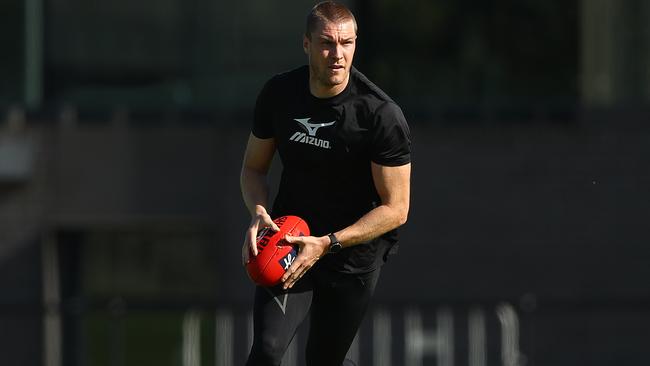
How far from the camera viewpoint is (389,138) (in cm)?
811

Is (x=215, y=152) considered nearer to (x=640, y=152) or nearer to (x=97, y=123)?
(x=97, y=123)

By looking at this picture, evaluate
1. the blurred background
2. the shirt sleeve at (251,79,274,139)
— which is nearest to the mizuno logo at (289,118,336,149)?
the shirt sleeve at (251,79,274,139)

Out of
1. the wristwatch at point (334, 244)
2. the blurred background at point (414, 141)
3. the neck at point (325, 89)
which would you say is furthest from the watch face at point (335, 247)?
the blurred background at point (414, 141)

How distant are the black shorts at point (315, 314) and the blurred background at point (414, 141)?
24.6 feet

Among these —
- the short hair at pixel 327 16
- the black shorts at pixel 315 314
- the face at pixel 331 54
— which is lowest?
the black shorts at pixel 315 314

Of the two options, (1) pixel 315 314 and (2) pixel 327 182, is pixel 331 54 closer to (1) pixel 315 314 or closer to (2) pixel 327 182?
(2) pixel 327 182

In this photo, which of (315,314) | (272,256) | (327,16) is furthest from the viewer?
(315,314)

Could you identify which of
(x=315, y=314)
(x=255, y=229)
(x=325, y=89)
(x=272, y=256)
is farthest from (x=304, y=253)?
(x=325, y=89)

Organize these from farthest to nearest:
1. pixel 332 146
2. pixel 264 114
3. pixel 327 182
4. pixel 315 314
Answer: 1. pixel 315 314
2. pixel 264 114
3. pixel 327 182
4. pixel 332 146

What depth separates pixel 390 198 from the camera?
821 cm

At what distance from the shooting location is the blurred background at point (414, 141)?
1636cm

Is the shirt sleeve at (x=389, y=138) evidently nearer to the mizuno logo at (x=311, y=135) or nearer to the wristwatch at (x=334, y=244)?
the mizuno logo at (x=311, y=135)

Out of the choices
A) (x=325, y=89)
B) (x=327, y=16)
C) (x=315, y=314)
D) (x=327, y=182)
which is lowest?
(x=315, y=314)

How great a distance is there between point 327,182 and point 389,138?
0.42 metres
